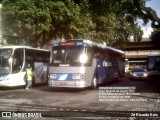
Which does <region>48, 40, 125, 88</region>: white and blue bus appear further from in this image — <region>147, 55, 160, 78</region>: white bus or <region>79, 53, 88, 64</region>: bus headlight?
<region>147, 55, 160, 78</region>: white bus

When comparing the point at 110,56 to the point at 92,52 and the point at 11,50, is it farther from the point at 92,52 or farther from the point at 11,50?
the point at 11,50

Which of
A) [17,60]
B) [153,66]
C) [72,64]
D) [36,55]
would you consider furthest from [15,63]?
[153,66]

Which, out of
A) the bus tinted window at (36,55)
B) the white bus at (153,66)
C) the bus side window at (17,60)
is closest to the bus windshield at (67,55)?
the bus side window at (17,60)

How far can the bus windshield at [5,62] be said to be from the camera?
17980 mm

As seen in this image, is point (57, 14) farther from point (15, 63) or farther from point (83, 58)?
point (83, 58)

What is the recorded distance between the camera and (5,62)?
1802 cm

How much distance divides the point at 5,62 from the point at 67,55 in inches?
179

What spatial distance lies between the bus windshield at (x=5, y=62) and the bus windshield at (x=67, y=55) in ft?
11.3

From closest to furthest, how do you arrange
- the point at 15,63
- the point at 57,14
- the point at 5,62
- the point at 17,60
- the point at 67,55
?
the point at 67,55 → the point at 5,62 → the point at 15,63 → the point at 17,60 → the point at 57,14

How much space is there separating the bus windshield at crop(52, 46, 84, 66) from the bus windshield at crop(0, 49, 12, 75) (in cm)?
344

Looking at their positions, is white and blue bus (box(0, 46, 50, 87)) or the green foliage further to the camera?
the green foliage

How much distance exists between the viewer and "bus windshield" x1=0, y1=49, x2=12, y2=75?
59.0 ft

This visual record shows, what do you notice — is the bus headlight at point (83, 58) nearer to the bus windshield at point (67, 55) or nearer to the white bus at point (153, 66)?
the bus windshield at point (67, 55)

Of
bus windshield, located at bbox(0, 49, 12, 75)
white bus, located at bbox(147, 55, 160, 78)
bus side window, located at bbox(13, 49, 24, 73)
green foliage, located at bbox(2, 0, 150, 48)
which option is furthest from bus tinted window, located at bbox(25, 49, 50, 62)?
white bus, located at bbox(147, 55, 160, 78)
